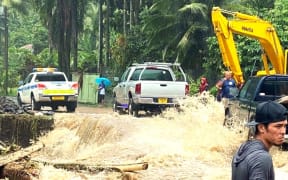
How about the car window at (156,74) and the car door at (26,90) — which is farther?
the car door at (26,90)

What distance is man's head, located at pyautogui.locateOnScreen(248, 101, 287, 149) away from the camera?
4.32m

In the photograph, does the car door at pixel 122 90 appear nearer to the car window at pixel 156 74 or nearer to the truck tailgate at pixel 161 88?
the car window at pixel 156 74

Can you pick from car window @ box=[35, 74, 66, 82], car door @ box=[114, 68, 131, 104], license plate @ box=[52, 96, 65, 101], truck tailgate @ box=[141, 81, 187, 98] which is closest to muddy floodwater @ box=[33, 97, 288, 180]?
truck tailgate @ box=[141, 81, 187, 98]

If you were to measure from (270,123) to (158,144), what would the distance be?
10.1 meters

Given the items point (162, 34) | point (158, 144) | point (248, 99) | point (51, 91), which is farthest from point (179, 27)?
point (158, 144)

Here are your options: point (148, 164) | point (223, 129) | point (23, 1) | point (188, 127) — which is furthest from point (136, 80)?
point (23, 1)

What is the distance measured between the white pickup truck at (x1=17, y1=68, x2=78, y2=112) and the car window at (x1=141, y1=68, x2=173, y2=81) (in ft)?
14.9

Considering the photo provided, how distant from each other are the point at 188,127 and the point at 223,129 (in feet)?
6.94

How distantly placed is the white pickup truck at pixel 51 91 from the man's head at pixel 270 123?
21.9 metres

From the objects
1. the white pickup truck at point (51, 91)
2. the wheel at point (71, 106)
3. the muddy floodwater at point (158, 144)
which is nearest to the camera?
the muddy floodwater at point (158, 144)

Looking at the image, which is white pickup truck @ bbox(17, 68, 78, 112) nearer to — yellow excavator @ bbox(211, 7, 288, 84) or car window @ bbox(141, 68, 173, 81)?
car window @ bbox(141, 68, 173, 81)

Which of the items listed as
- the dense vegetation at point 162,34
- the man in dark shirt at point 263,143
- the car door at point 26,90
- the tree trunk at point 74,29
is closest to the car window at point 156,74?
the car door at point 26,90

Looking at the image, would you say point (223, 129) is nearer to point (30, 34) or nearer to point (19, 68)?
point (19, 68)

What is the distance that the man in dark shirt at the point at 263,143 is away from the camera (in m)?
4.24
